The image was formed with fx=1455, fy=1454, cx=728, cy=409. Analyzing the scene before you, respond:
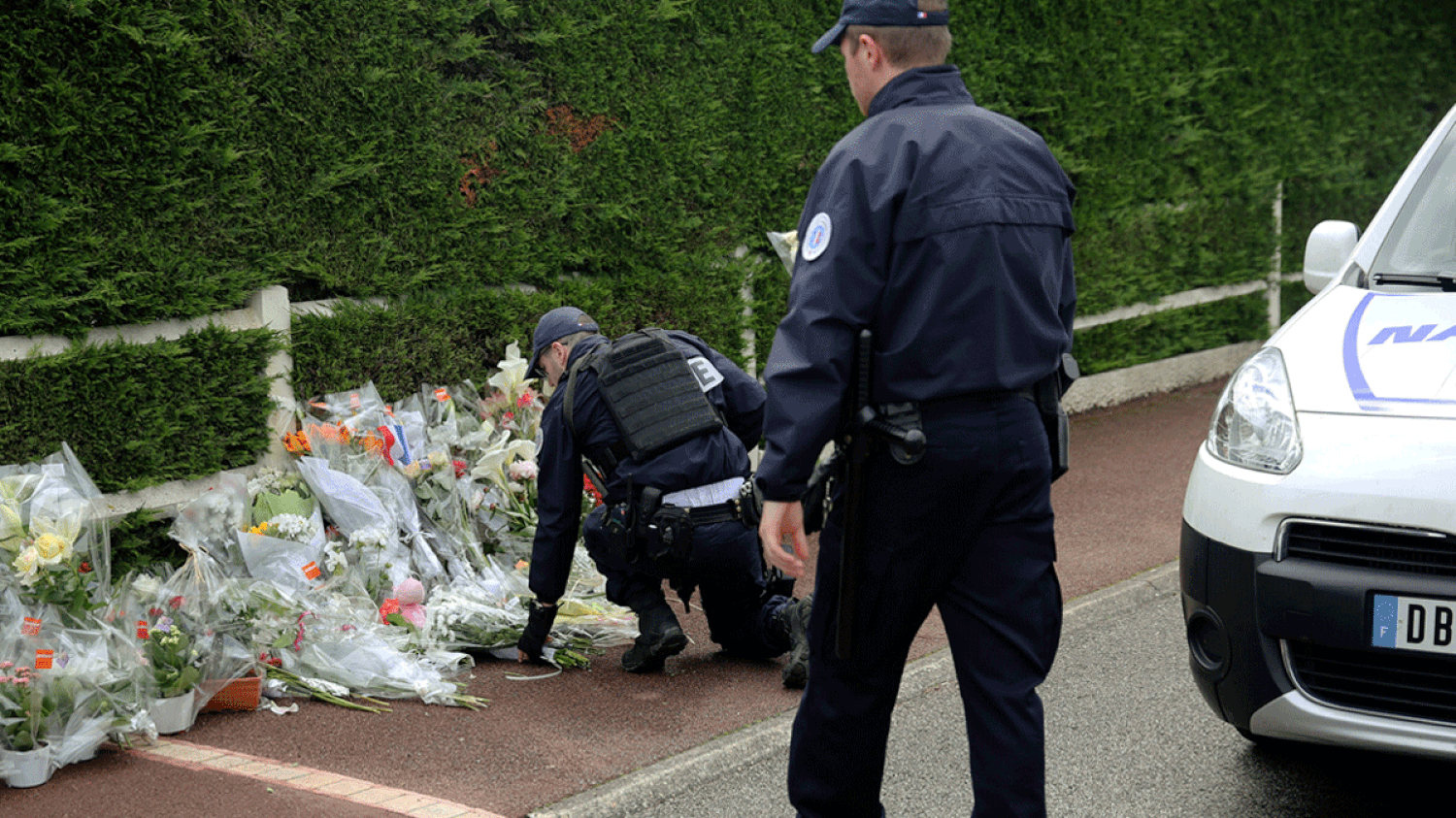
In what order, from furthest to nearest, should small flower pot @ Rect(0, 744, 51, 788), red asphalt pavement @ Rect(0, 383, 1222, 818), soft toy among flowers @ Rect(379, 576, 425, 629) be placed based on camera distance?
soft toy among flowers @ Rect(379, 576, 425, 629), small flower pot @ Rect(0, 744, 51, 788), red asphalt pavement @ Rect(0, 383, 1222, 818)

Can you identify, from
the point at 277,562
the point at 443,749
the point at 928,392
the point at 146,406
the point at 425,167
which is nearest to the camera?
the point at 928,392

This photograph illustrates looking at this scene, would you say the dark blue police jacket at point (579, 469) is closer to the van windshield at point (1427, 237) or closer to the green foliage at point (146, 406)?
the green foliage at point (146, 406)

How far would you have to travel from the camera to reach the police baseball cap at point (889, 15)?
9.96 ft

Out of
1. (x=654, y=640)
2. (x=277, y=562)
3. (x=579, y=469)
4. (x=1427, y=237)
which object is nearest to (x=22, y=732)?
(x=277, y=562)

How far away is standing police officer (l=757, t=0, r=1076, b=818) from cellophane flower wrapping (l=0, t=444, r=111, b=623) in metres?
2.59

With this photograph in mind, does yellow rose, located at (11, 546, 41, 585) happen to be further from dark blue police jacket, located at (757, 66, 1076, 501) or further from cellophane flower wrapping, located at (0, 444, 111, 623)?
dark blue police jacket, located at (757, 66, 1076, 501)

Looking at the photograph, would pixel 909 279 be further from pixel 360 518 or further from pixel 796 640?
pixel 360 518

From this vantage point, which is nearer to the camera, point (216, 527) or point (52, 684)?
point (52, 684)

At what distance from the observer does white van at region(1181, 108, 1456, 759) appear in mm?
3262

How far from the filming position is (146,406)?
5.35 m

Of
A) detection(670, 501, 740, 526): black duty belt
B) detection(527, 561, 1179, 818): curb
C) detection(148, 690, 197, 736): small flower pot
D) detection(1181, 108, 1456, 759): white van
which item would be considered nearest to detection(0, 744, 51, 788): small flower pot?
detection(148, 690, 197, 736): small flower pot

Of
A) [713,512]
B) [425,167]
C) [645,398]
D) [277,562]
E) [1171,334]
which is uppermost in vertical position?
[425,167]

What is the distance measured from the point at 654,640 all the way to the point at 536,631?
1.37ft

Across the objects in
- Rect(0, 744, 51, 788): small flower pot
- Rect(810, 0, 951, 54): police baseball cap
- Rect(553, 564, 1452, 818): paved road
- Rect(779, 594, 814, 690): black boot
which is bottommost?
Rect(553, 564, 1452, 818): paved road
